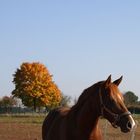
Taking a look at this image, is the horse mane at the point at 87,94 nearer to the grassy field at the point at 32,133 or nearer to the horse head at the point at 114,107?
the horse head at the point at 114,107

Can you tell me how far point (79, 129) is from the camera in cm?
711

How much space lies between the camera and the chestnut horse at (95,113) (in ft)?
21.1

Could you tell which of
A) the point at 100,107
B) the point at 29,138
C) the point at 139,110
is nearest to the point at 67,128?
the point at 100,107

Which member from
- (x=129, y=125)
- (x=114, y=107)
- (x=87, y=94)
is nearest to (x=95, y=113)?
(x=87, y=94)

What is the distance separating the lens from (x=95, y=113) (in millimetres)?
6926

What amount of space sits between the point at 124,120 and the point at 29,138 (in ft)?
48.9

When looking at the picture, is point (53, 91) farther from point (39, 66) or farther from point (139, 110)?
point (139, 110)

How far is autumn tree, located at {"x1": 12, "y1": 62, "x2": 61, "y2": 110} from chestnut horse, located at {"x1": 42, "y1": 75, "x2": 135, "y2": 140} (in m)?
75.6

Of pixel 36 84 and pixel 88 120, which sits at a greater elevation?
pixel 36 84

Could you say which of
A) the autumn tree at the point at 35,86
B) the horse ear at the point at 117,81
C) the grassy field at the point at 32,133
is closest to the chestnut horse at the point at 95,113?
the horse ear at the point at 117,81

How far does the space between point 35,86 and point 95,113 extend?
7724 centimetres

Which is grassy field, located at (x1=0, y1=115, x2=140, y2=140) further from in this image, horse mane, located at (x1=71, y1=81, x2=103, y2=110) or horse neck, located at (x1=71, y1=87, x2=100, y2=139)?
horse neck, located at (x1=71, y1=87, x2=100, y2=139)

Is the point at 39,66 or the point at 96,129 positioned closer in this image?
the point at 96,129

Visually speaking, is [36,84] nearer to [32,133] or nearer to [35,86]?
[35,86]
